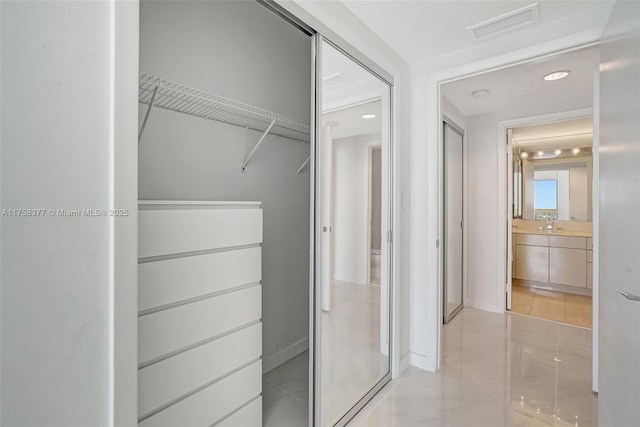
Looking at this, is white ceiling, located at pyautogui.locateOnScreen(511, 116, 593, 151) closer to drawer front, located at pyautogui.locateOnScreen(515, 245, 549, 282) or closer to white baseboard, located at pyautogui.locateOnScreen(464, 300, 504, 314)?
drawer front, located at pyautogui.locateOnScreen(515, 245, 549, 282)

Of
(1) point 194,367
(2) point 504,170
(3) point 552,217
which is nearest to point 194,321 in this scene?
(1) point 194,367

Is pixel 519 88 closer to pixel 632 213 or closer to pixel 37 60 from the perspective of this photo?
pixel 632 213

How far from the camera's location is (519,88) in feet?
9.48

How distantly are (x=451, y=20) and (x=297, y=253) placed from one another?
1.72 m

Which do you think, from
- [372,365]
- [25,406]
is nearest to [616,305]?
[372,365]

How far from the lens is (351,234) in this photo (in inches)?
76.6

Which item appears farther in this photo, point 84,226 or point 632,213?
point 632,213

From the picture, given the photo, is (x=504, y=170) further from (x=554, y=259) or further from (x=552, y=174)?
(x=552, y=174)

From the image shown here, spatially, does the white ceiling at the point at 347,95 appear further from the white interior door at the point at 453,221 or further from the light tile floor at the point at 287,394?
the white interior door at the point at 453,221

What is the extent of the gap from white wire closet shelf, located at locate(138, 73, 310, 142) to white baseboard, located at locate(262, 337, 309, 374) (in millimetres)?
1202

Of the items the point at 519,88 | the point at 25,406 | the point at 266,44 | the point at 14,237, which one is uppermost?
the point at 519,88

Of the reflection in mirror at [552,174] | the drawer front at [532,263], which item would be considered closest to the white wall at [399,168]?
the reflection in mirror at [552,174]

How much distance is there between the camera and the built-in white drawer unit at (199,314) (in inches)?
45.1

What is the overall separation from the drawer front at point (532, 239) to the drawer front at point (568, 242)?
74 millimetres
